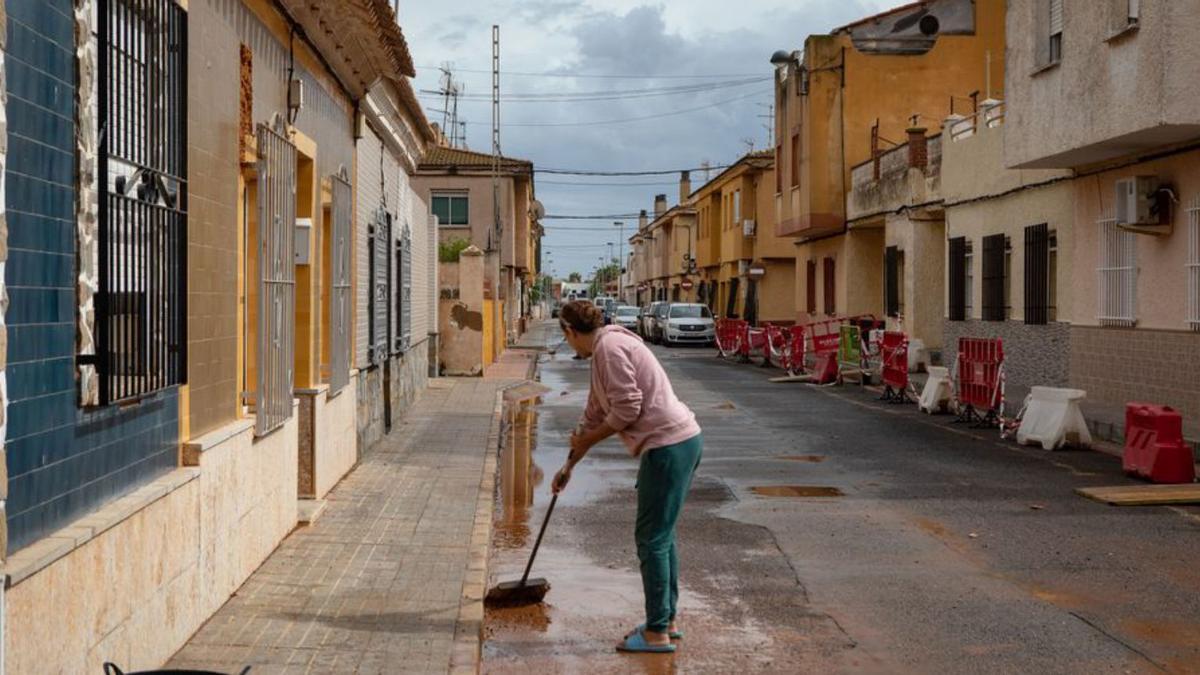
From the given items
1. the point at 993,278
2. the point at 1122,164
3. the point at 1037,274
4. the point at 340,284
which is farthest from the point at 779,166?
the point at 340,284

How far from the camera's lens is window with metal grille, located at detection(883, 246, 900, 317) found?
33.4m

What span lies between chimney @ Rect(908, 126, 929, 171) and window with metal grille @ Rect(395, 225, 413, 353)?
531 inches

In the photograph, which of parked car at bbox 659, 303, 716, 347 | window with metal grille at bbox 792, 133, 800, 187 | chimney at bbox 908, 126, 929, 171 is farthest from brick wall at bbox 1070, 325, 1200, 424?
parked car at bbox 659, 303, 716, 347

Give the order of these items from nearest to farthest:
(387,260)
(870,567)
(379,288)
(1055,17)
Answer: (870,567) → (379,288) → (387,260) → (1055,17)

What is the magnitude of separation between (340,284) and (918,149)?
827 inches

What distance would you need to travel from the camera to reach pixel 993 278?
26391 millimetres

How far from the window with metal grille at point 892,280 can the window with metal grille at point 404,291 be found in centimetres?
1480

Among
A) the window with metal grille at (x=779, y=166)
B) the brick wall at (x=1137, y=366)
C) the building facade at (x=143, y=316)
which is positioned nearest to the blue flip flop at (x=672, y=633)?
the building facade at (x=143, y=316)

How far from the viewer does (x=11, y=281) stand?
4.49 metres

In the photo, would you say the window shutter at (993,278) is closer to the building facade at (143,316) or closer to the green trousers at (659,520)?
the building facade at (143,316)

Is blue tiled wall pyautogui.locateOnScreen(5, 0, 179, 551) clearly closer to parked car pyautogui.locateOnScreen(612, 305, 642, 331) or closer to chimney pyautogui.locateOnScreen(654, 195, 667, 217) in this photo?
parked car pyautogui.locateOnScreen(612, 305, 642, 331)

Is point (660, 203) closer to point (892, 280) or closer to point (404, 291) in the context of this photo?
point (892, 280)

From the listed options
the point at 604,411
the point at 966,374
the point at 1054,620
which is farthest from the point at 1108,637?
the point at 966,374

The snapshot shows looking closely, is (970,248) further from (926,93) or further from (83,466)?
(83,466)
